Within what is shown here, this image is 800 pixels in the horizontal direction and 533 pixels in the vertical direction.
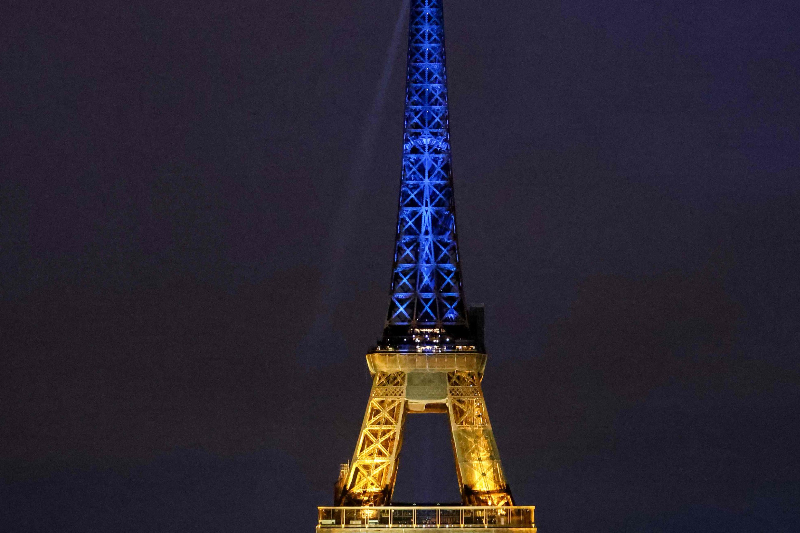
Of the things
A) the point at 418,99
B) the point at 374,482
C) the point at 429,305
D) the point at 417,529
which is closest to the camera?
the point at 417,529

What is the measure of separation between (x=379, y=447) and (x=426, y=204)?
52.2 ft

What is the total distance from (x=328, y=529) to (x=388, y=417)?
8548 mm

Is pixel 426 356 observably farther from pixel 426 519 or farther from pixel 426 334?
pixel 426 519

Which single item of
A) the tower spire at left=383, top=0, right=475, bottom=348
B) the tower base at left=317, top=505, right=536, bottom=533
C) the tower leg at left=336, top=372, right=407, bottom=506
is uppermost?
the tower spire at left=383, top=0, right=475, bottom=348

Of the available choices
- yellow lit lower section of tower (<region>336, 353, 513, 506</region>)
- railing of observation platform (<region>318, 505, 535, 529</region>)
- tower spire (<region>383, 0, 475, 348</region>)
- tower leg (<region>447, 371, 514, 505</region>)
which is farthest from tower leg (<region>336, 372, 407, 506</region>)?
tower leg (<region>447, 371, 514, 505</region>)

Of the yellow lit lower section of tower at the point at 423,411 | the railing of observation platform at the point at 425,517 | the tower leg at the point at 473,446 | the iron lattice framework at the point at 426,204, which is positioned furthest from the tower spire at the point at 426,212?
the railing of observation platform at the point at 425,517

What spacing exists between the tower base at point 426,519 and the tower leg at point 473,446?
1943 mm

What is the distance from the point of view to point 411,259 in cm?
7756

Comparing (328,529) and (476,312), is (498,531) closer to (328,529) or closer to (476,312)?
(328,529)

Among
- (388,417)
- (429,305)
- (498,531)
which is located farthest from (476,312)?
(498,531)

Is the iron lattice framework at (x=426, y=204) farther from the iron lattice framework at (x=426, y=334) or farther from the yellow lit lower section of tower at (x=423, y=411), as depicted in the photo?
the yellow lit lower section of tower at (x=423, y=411)

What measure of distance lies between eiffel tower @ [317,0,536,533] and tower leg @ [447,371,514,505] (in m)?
0.06

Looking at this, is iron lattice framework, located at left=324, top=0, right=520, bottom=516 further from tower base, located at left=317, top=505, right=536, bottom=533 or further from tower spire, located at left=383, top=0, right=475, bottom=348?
tower base, located at left=317, top=505, right=536, bottom=533

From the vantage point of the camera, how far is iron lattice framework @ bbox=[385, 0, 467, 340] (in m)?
76.2
